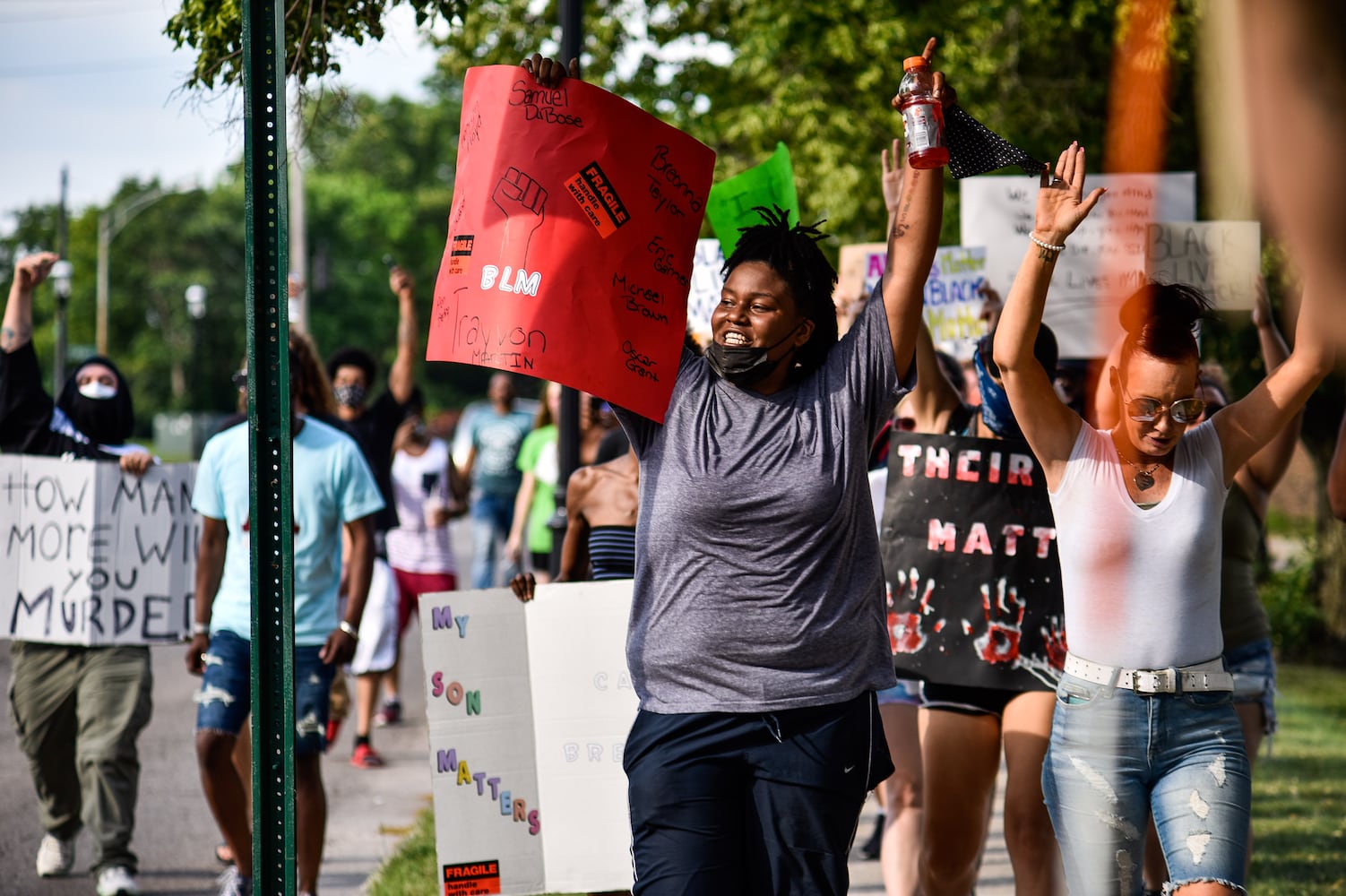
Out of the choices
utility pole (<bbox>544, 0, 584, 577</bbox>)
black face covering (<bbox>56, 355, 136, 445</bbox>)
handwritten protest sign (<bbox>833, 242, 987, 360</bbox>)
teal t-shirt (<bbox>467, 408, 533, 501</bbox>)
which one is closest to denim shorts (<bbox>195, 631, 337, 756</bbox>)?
black face covering (<bbox>56, 355, 136, 445</bbox>)

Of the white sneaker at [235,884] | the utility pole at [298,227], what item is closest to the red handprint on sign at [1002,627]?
the utility pole at [298,227]

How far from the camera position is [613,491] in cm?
486

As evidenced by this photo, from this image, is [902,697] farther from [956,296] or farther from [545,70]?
[956,296]

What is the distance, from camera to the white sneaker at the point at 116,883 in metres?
5.57

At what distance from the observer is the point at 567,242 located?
3434mm

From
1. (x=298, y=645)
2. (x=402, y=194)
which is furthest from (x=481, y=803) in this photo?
(x=402, y=194)

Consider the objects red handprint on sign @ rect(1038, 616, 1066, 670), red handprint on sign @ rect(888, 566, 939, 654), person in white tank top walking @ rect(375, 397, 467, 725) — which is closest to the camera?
red handprint on sign @ rect(1038, 616, 1066, 670)

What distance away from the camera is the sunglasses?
349cm

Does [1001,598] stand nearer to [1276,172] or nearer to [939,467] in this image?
[939,467]

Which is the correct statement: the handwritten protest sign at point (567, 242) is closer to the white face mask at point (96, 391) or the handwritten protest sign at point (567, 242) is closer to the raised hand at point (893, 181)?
the raised hand at point (893, 181)

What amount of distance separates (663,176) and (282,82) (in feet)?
2.94

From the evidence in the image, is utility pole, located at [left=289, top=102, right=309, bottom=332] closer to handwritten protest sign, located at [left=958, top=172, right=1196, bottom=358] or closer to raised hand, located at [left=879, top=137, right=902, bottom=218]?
raised hand, located at [left=879, top=137, right=902, bottom=218]

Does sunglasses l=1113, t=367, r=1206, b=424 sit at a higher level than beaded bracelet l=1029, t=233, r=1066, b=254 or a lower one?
lower

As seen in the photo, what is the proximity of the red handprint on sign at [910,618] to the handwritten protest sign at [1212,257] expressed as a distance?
2.18 metres
